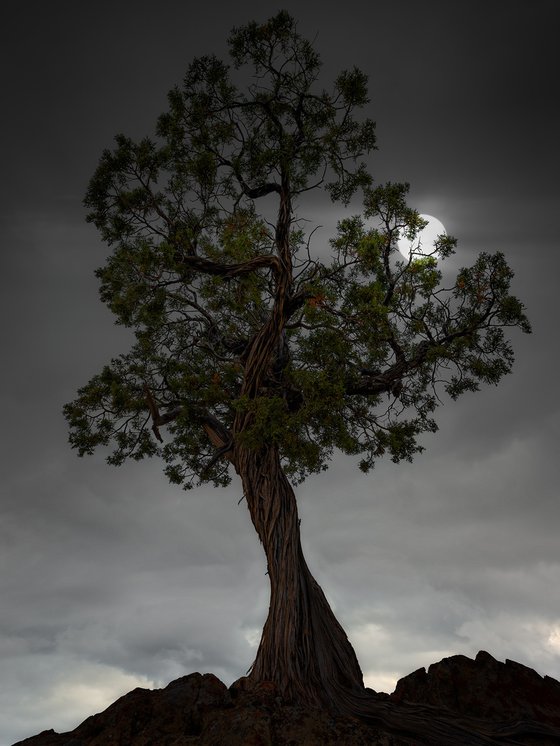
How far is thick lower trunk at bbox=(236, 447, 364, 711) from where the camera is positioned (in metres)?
10.0

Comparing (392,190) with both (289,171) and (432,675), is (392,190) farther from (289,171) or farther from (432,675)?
(432,675)

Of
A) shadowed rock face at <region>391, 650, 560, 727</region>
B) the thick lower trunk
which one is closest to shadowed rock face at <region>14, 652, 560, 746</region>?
shadowed rock face at <region>391, 650, 560, 727</region>

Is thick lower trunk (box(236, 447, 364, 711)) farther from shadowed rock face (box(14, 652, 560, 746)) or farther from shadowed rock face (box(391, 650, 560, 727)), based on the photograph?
shadowed rock face (box(391, 650, 560, 727))

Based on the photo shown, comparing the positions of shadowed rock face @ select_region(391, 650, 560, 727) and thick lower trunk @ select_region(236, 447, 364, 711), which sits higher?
thick lower trunk @ select_region(236, 447, 364, 711)

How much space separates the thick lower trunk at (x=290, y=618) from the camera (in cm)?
1000

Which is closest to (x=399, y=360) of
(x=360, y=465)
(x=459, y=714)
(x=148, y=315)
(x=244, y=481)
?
(x=360, y=465)

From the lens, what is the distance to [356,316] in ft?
37.2

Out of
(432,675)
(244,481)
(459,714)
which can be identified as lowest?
(459,714)

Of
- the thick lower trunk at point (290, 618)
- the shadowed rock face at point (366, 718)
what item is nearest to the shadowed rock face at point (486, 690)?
the shadowed rock face at point (366, 718)

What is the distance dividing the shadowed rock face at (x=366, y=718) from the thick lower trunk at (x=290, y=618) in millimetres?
553

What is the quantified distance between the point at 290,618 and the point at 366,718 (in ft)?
6.68

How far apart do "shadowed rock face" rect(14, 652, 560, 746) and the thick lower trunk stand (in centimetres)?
55

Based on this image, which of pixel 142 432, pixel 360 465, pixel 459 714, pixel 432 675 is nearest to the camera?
pixel 459 714

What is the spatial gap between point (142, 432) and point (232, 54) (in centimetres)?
835
